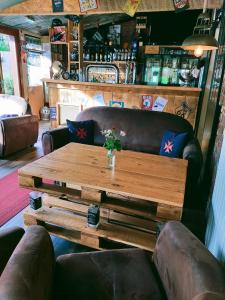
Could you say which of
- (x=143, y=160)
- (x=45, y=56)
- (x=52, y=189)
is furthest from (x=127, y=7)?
(x=45, y=56)

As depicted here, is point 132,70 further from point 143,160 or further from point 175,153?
point 143,160

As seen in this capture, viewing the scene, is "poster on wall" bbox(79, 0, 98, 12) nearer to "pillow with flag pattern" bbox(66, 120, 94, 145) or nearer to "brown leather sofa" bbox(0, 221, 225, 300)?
"pillow with flag pattern" bbox(66, 120, 94, 145)

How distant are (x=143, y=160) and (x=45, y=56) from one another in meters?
5.95

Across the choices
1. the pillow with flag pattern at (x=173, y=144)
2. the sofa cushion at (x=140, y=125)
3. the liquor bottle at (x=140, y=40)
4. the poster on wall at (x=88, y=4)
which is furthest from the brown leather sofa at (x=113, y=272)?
the liquor bottle at (x=140, y=40)

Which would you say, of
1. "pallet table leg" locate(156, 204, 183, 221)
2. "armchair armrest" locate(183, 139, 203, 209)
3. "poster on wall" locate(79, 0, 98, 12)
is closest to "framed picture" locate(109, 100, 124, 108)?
"poster on wall" locate(79, 0, 98, 12)

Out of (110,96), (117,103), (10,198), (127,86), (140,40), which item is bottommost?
(10,198)

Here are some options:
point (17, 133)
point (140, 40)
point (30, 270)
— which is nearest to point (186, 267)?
point (30, 270)

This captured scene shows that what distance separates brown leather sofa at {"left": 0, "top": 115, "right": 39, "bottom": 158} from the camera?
3496 millimetres

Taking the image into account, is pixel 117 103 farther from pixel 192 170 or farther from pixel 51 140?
pixel 192 170

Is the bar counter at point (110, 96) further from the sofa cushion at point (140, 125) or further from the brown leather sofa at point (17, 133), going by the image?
the sofa cushion at point (140, 125)

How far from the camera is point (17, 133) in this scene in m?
3.73

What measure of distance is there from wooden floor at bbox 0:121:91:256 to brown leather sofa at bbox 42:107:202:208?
0.87 metres

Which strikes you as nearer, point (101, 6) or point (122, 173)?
point (122, 173)

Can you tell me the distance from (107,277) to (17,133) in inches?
127
